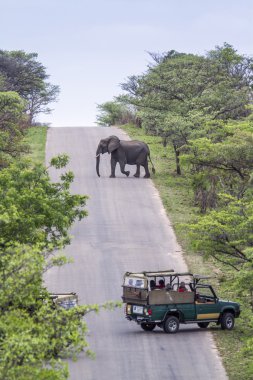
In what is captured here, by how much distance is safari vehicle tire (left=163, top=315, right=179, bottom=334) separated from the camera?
34.5 m

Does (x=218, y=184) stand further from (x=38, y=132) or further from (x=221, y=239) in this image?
(x=38, y=132)

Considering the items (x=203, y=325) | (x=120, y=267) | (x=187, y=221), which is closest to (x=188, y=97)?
(x=187, y=221)

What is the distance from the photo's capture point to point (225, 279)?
42.5 m

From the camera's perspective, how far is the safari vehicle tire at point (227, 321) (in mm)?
35719

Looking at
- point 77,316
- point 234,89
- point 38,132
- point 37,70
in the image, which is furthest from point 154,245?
point 37,70

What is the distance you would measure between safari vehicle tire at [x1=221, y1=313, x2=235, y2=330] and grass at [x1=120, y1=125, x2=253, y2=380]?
23 centimetres

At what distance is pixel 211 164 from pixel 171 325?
15356 millimetres

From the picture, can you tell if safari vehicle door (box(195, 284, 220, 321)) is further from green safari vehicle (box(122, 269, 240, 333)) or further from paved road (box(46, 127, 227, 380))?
paved road (box(46, 127, 227, 380))

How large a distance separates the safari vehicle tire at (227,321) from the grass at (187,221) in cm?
23

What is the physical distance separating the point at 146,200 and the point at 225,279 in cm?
1581

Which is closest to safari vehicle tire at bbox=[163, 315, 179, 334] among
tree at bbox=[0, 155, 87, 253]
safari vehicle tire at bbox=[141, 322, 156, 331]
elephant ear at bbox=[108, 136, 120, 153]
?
safari vehicle tire at bbox=[141, 322, 156, 331]

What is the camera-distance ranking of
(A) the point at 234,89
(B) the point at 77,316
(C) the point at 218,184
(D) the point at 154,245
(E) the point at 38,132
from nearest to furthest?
(B) the point at 77,316 → (D) the point at 154,245 → (C) the point at 218,184 → (A) the point at 234,89 → (E) the point at 38,132

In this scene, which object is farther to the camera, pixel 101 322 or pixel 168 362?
pixel 101 322

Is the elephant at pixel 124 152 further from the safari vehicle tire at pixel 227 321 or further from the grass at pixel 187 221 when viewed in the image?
the safari vehicle tire at pixel 227 321
